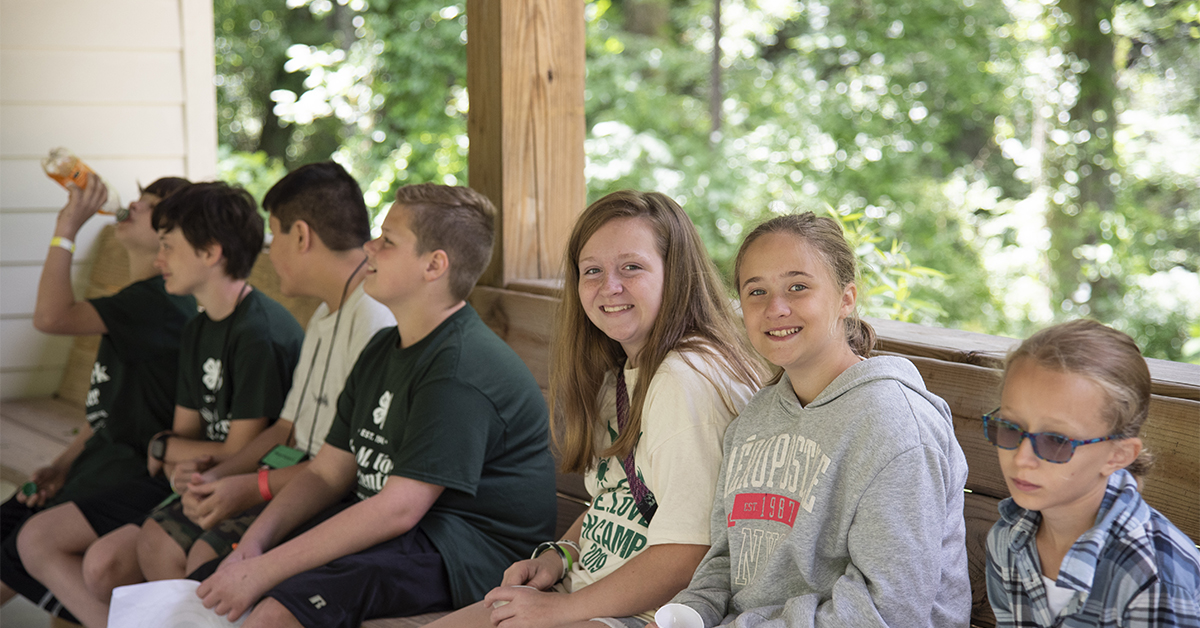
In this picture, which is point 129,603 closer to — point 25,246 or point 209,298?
point 209,298

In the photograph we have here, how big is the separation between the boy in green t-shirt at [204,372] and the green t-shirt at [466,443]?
0.52m

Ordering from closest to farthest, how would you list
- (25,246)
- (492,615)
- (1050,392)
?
(1050,392), (492,615), (25,246)

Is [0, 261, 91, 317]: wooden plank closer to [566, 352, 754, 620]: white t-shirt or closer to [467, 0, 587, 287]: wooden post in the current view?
[467, 0, 587, 287]: wooden post

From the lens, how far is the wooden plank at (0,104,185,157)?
4.00m

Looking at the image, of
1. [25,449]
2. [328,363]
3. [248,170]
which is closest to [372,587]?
[328,363]

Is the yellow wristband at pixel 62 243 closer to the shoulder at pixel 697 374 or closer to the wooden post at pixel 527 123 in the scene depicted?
the wooden post at pixel 527 123

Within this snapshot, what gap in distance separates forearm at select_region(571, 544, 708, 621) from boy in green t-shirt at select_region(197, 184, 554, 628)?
43cm

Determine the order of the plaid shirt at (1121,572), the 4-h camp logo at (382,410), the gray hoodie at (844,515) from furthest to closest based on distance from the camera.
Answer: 1. the 4-h camp logo at (382,410)
2. the gray hoodie at (844,515)
3. the plaid shirt at (1121,572)

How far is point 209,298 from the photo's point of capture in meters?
2.63

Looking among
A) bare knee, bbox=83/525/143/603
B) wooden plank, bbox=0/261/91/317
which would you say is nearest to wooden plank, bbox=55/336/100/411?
wooden plank, bbox=0/261/91/317

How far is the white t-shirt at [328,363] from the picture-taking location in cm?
237

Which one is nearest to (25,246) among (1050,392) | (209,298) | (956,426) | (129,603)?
(209,298)

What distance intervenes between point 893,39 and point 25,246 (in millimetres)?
7391

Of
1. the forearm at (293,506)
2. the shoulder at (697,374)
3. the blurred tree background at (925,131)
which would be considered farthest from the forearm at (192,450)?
the blurred tree background at (925,131)
